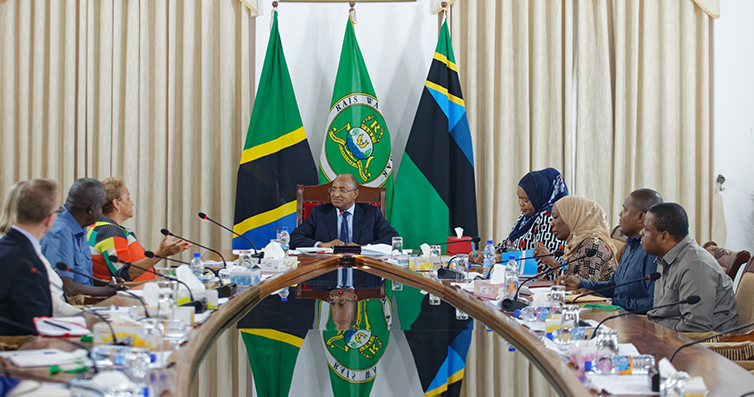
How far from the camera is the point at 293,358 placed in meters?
1.45

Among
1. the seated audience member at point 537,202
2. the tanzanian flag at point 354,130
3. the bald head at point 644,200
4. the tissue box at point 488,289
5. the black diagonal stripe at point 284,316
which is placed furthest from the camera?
the tanzanian flag at point 354,130

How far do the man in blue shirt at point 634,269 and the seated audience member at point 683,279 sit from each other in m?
0.20

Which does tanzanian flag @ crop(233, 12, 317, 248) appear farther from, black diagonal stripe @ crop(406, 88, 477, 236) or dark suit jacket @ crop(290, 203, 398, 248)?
black diagonal stripe @ crop(406, 88, 477, 236)

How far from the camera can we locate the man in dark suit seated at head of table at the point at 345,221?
392cm

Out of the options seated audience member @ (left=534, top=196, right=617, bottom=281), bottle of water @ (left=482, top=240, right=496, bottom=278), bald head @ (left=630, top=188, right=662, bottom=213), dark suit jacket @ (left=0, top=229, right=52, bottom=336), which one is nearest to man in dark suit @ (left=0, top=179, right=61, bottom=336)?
dark suit jacket @ (left=0, top=229, right=52, bottom=336)

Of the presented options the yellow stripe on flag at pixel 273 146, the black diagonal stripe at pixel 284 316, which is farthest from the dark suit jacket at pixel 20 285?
the yellow stripe on flag at pixel 273 146

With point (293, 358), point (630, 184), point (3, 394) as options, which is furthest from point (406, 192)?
point (3, 394)

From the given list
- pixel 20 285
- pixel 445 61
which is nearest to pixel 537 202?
pixel 445 61

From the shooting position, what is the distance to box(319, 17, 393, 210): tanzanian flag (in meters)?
4.62

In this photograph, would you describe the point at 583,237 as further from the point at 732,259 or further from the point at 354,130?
the point at 354,130

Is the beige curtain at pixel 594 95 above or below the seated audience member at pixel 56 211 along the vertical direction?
above

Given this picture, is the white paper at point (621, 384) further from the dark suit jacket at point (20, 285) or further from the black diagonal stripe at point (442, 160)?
the black diagonal stripe at point (442, 160)

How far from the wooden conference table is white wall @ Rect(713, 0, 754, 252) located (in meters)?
3.45

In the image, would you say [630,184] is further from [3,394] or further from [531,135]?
[3,394]
